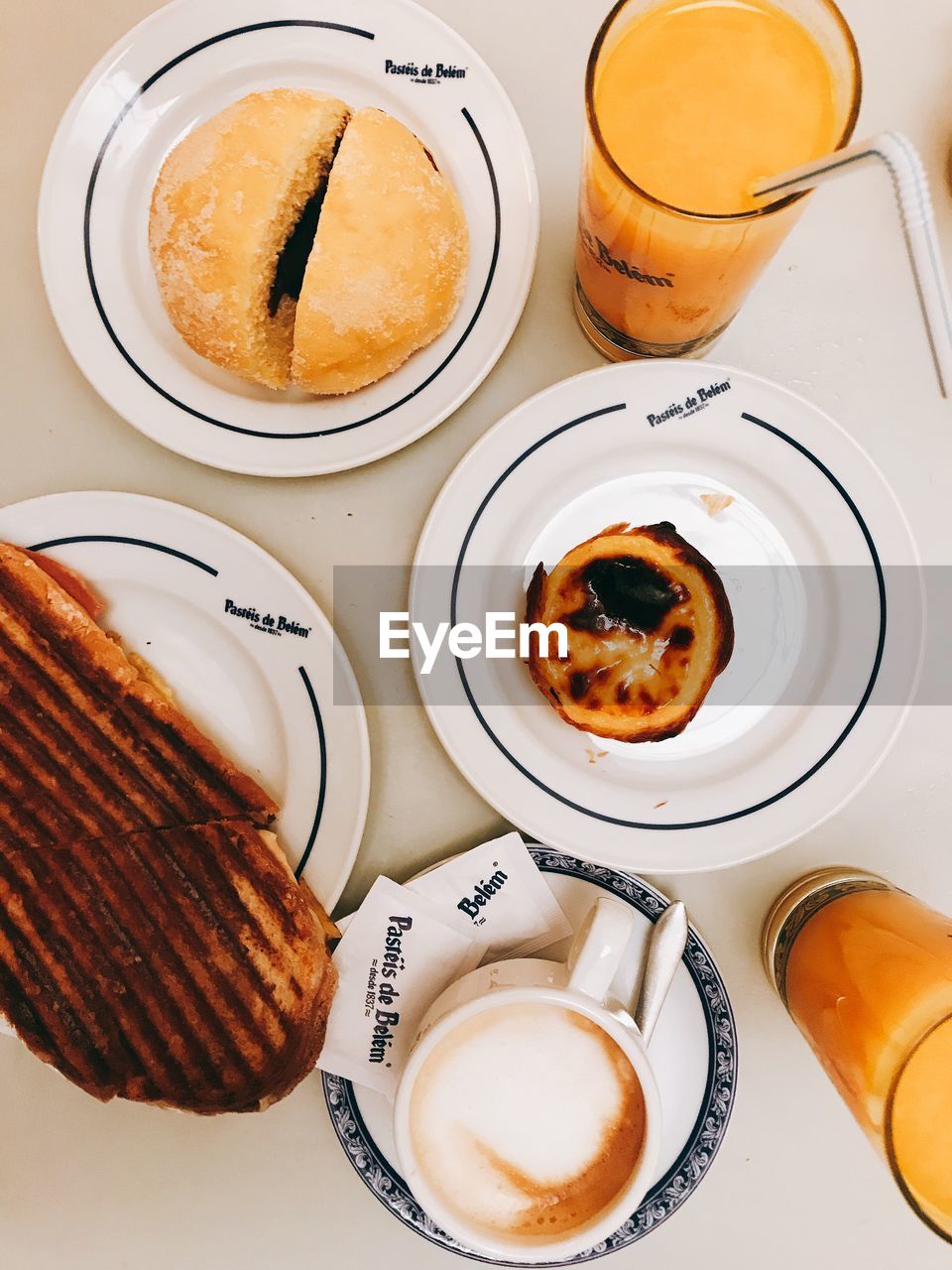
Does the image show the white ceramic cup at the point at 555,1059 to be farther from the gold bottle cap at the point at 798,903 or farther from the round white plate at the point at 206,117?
the round white plate at the point at 206,117

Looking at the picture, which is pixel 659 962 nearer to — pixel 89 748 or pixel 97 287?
pixel 89 748

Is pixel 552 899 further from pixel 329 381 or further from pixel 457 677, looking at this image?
pixel 329 381

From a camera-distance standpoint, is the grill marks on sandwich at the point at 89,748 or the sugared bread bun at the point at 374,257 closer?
the sugared bread bun at the point at 374,257

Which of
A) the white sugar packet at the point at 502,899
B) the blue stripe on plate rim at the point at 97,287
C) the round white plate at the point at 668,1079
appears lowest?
the round white plate at the point at 668,1079

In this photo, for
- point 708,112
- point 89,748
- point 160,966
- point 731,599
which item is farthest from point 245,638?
point 708,112

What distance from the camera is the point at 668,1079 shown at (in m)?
0.92

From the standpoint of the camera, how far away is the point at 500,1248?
798 millimetres

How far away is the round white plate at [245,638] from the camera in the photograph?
90cm

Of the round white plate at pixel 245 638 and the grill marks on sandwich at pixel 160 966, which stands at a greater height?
the round white plate at pixel 245 638

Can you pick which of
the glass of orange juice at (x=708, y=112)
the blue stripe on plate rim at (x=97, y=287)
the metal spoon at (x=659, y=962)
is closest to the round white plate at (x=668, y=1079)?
the metal spoon at (x=659, y=962)

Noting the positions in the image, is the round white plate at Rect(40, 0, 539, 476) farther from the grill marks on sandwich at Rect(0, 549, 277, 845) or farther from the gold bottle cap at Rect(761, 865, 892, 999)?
the gold bottle cap at Rect(761, 865, 892, 999)

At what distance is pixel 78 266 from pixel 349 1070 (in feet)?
2.94

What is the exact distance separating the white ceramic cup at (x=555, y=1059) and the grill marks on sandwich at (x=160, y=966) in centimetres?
17

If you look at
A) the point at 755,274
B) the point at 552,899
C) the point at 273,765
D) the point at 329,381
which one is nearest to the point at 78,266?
the point at 329,381
